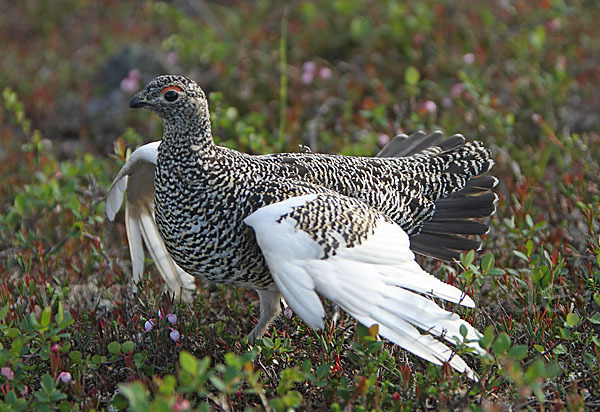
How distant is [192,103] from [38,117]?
3992mm

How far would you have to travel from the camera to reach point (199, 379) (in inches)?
84.8

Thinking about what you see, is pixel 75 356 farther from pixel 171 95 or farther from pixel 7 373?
pixel 171 95

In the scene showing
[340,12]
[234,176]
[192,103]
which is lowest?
[340,12]

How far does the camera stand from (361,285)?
102 inches

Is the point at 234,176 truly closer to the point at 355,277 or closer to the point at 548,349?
the point at 355,277

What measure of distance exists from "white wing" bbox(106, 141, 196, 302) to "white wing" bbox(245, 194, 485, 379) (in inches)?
40.8

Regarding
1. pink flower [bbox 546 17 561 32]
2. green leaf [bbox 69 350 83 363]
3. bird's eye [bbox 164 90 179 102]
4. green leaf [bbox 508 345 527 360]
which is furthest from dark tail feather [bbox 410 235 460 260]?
pink flower [bbox 546 17 561 32]

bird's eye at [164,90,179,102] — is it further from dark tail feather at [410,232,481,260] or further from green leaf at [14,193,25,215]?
green leaf at [14,193,25,215]

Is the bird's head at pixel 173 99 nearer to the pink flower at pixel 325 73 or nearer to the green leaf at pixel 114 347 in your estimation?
the green leaf at pixel 114 347

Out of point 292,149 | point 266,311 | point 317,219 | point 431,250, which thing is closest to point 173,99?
point 317,219

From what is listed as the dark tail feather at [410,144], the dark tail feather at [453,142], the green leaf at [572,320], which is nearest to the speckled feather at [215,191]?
the dark tail feather at [410,144]

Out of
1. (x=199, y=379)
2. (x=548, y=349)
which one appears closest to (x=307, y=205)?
(x=199, y=379)

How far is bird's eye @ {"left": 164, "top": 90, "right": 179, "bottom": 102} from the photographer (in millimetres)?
2916

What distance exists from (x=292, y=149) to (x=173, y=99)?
219cm
